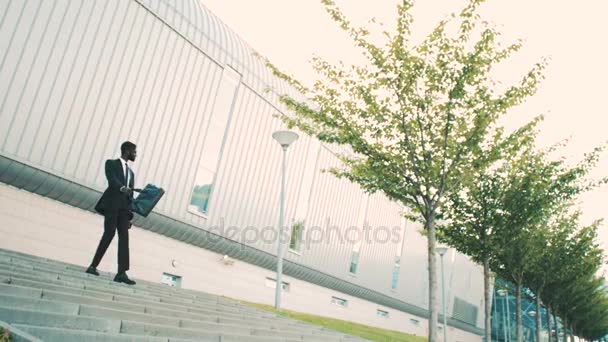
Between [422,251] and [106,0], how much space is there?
85.8 ft

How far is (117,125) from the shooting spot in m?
10.8

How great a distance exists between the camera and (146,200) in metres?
5.88

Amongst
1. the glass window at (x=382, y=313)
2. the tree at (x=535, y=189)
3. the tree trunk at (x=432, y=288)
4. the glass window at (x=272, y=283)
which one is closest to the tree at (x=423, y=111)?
the tree trunk at (x=432, y=288)

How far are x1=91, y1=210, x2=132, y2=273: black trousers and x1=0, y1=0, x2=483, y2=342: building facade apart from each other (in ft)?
15.5

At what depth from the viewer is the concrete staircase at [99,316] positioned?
262 centimetres

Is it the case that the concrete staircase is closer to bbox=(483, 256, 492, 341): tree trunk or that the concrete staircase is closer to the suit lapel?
the suit lapel

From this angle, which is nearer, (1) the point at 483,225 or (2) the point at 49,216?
(2) the point at 49,216

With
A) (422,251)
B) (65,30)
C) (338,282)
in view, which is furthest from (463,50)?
(422,251)

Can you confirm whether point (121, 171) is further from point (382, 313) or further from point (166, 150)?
point (382, 313)

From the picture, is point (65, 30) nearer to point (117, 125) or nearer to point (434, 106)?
point (117, 125)

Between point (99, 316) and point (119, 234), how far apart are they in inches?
92.9

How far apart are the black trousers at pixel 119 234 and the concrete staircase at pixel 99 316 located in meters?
0.32

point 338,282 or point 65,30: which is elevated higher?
point 65,30

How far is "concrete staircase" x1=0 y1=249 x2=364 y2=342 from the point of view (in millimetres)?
2623
